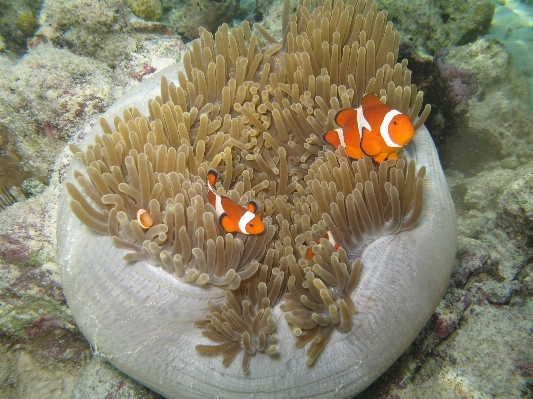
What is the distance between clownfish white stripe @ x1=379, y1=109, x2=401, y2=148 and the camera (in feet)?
5.58

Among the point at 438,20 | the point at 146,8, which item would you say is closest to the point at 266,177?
the point at 438,20

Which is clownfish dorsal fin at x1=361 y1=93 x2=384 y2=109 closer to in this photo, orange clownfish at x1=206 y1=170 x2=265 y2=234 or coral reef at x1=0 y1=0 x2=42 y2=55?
orange clownfish at x1=206 y1=170 x2=265 y2=234

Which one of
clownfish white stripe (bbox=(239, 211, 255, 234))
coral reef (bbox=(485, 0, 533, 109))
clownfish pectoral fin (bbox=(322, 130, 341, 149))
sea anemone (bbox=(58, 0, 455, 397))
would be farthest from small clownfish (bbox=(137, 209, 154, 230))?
coral reef (bbox=(485, 0, 533, 109))

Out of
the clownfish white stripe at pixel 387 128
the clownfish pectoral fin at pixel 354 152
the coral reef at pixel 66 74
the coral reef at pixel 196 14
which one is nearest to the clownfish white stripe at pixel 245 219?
the clownfish pectoral fin at pixel 354 152

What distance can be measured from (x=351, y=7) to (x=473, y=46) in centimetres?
238

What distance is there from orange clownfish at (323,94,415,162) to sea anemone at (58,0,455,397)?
0.07 metres

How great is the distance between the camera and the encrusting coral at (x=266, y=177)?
5.35ft

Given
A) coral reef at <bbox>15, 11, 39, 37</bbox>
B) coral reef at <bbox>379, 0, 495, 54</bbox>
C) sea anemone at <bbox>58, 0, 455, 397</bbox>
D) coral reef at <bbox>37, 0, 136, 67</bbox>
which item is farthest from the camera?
coral reef at <bbox>15, 11, 39, 37</bbox>

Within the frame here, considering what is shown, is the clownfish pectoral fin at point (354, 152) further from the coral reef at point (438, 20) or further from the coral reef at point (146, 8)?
the coral reef at point (146, 8)

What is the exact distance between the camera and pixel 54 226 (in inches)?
94.1

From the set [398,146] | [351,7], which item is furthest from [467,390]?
[351,7]

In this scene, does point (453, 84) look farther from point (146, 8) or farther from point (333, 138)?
point (146, 8)

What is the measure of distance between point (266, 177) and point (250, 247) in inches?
21.5

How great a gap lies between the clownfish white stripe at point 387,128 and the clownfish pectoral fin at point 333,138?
27cm
